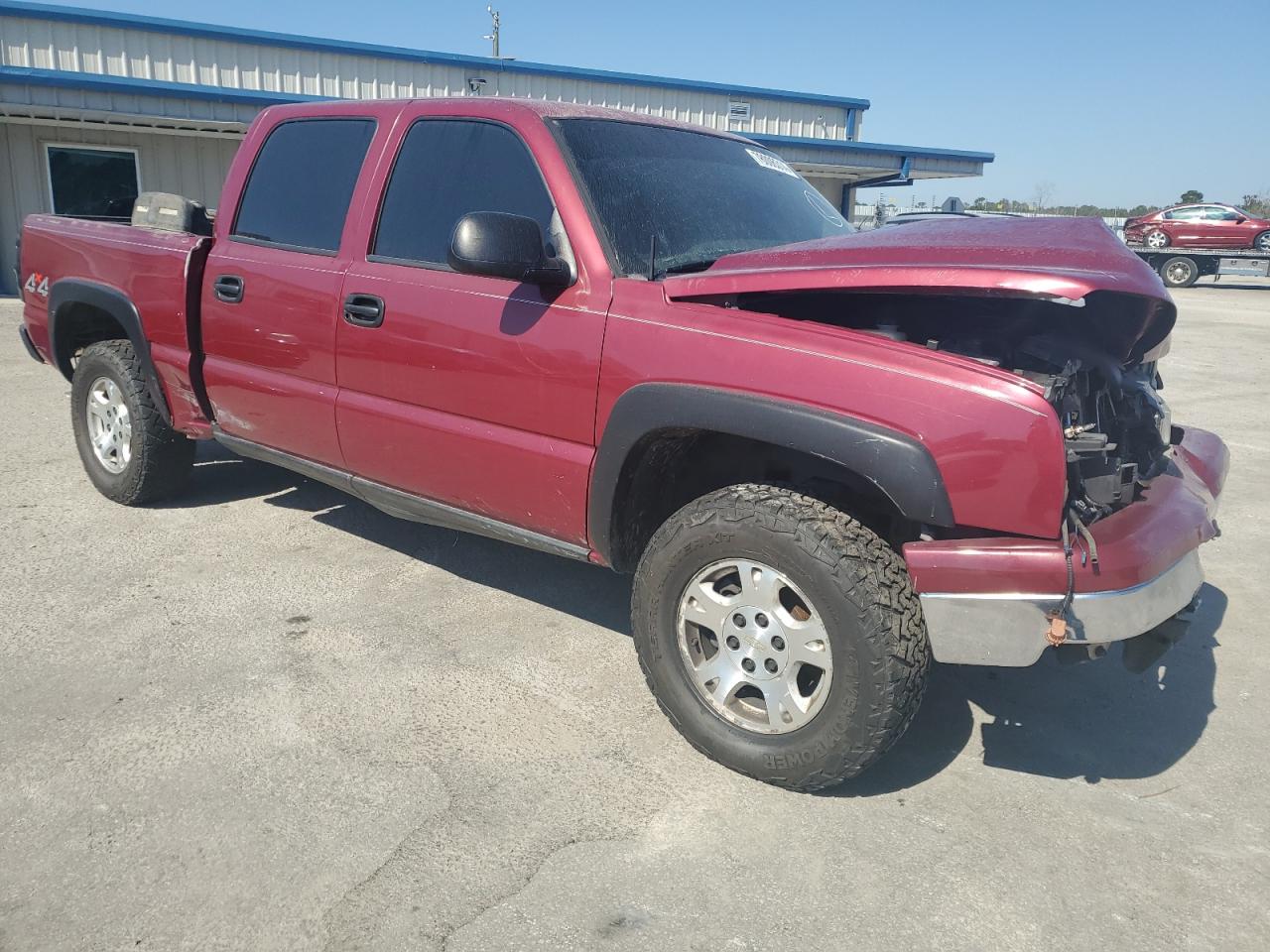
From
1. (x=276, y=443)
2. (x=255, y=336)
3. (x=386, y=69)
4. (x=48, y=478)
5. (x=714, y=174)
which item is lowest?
(x=48, y=478)

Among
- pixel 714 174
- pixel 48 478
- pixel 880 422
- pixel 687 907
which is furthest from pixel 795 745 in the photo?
pixel 48 478

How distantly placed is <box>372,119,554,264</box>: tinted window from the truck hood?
0.76 metres

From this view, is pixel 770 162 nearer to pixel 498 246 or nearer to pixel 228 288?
pixel 498 246

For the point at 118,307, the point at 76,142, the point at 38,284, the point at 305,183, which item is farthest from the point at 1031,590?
the point at 76,142

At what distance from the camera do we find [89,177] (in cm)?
1625

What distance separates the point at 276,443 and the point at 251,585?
0.62 meters

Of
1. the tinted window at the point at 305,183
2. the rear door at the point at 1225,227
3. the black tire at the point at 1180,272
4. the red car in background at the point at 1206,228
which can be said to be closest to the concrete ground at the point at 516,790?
the tinted window at the point at 305,183

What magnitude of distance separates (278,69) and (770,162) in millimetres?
16728

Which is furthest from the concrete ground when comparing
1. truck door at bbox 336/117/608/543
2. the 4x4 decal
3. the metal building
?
the metal building

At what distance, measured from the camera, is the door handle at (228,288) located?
165 inches

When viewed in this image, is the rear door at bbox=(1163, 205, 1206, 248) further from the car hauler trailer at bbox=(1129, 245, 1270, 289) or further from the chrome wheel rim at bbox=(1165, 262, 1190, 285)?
the chrome wheel rim at bbox=(1165, 262, 1190, 285)

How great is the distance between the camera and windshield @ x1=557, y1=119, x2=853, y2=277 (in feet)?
10.7

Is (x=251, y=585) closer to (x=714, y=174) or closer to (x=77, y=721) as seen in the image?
(x=77, y=721)

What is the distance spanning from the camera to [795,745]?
2762 mm
